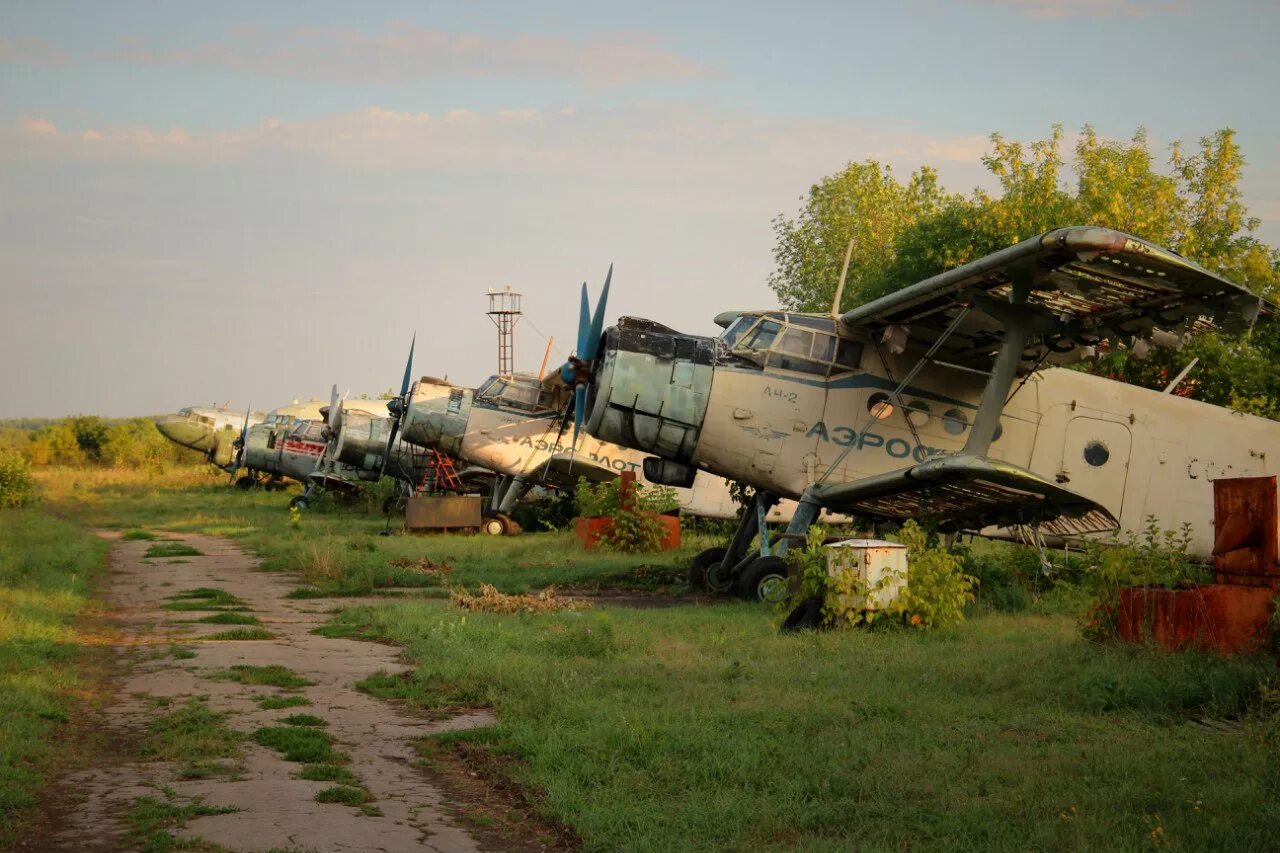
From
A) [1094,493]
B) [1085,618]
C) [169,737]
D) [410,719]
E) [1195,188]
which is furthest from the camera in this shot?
[1195,188]

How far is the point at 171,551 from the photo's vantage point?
2380cm

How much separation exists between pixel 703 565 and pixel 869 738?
1014 cm

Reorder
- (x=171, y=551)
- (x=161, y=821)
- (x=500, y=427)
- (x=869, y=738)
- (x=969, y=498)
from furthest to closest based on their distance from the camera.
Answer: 1. (x=500, y=427)
2. (x=171, y=551)
3. (x=969, y=498)
4. (x=869, y=738)
5. (x=161, y=821)

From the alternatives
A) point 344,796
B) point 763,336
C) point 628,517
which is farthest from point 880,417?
point 344,796

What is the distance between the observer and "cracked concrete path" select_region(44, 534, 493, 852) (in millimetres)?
5703

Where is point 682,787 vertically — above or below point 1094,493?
below

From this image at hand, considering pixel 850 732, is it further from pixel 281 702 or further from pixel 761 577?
pixel 761 577

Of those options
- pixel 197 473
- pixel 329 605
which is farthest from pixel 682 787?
pixel 197 473

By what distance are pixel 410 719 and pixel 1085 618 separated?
17.5 ft

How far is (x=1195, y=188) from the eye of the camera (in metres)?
31.3

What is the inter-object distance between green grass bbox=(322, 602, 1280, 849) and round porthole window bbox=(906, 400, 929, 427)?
442cm

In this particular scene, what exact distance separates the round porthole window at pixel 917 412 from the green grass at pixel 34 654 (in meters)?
9.39

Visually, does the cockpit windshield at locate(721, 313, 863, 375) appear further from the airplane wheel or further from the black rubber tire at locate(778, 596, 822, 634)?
the black rubber tire at locate(778, 596, 822, 634)

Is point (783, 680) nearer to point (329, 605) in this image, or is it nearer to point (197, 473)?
point (329, 605)
